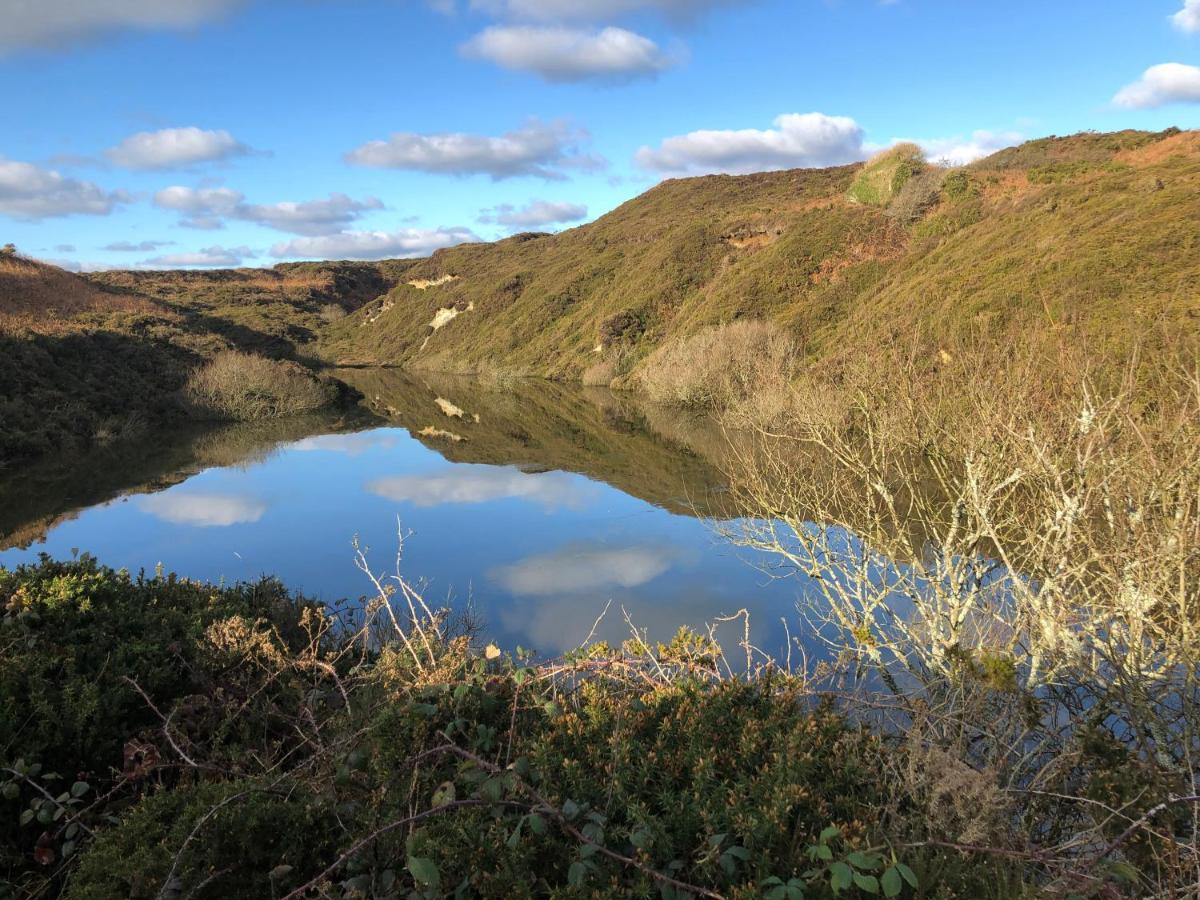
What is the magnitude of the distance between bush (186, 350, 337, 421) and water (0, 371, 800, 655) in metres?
4.51

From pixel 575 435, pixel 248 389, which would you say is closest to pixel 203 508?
pixel 575 435

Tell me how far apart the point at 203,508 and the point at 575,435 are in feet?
49.7

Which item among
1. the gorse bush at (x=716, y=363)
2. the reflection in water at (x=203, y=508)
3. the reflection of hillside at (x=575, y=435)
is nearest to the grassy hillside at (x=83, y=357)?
the reflection in water at (x=203, y=508)

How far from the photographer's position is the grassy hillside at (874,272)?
22.5 m

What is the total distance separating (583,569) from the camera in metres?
13.4

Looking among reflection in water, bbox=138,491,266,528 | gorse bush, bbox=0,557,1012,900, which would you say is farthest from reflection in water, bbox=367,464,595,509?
gorse bush, bbox=0,557,1012,900

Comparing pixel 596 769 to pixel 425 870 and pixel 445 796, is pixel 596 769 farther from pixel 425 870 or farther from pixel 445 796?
pixel 425 870

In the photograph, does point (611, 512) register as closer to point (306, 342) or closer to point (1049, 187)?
point (1049, 187)

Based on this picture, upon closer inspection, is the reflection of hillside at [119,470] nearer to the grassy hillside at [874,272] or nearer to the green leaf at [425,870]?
the green leaf at [425,870]

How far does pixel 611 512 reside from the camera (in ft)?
58.4

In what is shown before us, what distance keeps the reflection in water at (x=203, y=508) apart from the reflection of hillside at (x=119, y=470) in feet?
5.20

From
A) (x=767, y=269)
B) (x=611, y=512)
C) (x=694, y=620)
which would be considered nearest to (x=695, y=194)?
(x=767, y=269)

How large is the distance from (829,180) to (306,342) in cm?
6610

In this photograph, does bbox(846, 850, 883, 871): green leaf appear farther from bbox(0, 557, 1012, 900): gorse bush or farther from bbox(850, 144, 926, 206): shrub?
bbox(850, 144, 926, 206): shrub
